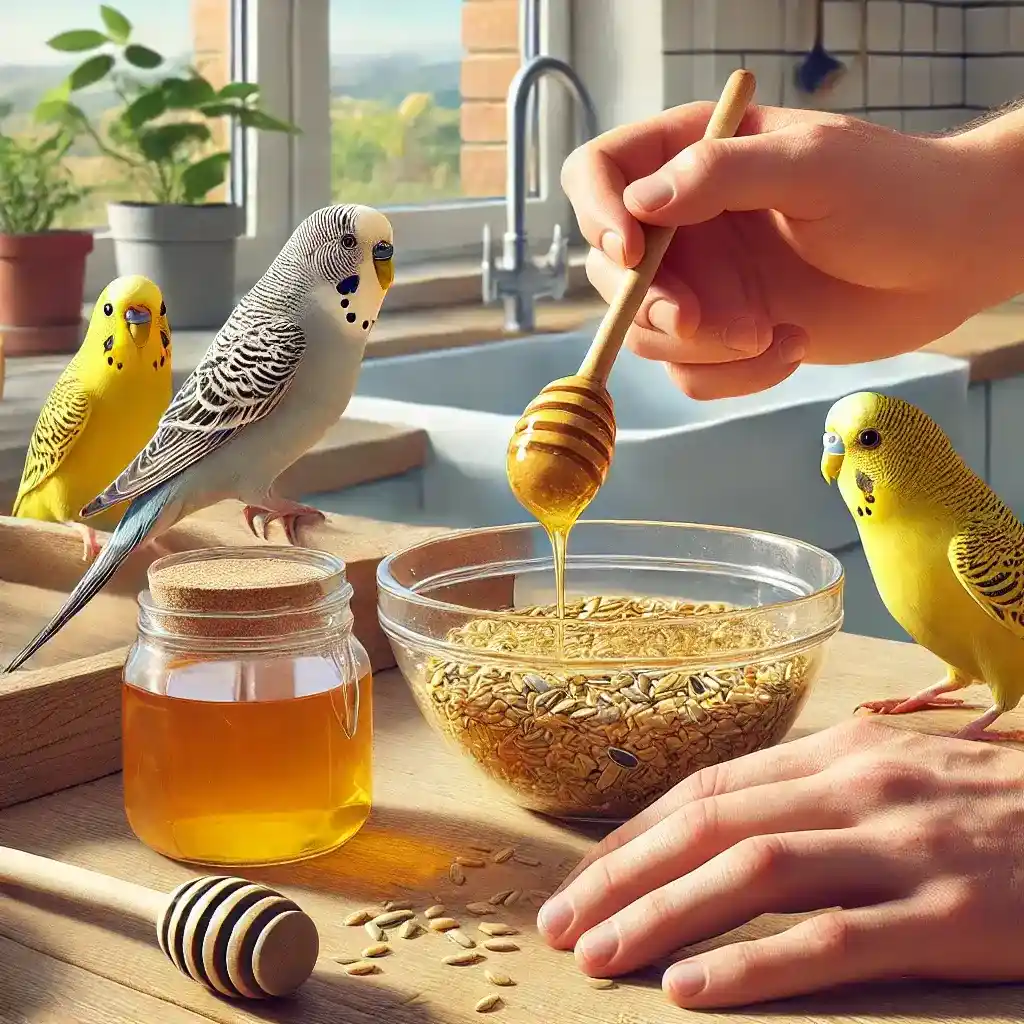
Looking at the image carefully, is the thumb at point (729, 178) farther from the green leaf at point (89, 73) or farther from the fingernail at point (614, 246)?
the green leaf at point (89, 73)

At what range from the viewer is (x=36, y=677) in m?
0.79

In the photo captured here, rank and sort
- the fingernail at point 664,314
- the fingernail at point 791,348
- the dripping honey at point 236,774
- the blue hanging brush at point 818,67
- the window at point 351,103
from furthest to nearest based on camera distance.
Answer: the blue hanging brush at point 818,67
the window at point 351,103
the fingernail at point 791,348
the fingernail at point 664,314
the dripping honey at point 236,774

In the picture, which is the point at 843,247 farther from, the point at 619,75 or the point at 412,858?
the point at 619,75

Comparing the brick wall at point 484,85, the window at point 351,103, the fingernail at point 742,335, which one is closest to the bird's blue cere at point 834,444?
the fingernail at point 742,335

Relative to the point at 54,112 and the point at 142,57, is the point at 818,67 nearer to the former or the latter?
the point at 142,57

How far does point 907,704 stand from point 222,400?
0.43 meters

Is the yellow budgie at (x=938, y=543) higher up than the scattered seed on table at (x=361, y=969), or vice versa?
the yellow budgie at (x=938, y=543)

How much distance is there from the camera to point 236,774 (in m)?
0.71

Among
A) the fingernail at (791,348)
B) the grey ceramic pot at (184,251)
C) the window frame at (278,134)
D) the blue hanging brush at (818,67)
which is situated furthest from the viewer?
the blue hanging brush at (818,67)

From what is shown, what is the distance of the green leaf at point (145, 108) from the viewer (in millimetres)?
1974

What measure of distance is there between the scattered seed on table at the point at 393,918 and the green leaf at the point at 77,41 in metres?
1.60

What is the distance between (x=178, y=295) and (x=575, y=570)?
4.10ft

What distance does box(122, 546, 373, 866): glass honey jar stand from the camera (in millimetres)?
715

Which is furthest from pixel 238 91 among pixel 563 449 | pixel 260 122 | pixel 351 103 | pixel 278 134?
pixel 563 449
